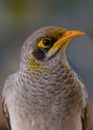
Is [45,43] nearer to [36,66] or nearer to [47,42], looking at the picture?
[47,42]

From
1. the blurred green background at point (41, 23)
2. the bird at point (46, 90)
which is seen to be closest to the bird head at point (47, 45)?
the bird at point (46, 90)

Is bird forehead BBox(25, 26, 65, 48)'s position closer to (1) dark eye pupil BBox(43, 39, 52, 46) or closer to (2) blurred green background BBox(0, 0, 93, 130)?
(1) dark eye pupil BBox(43, 39, 52, 46)

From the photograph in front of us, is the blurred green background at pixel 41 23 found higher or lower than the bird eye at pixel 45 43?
lower

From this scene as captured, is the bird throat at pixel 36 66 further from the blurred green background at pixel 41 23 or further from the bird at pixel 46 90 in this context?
the blurred green background at pixel 41 23

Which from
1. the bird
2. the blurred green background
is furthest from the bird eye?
the blurred green background

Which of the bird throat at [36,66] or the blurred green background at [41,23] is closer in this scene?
the bird throat at [36,66]

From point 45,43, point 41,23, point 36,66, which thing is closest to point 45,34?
point 45,43
